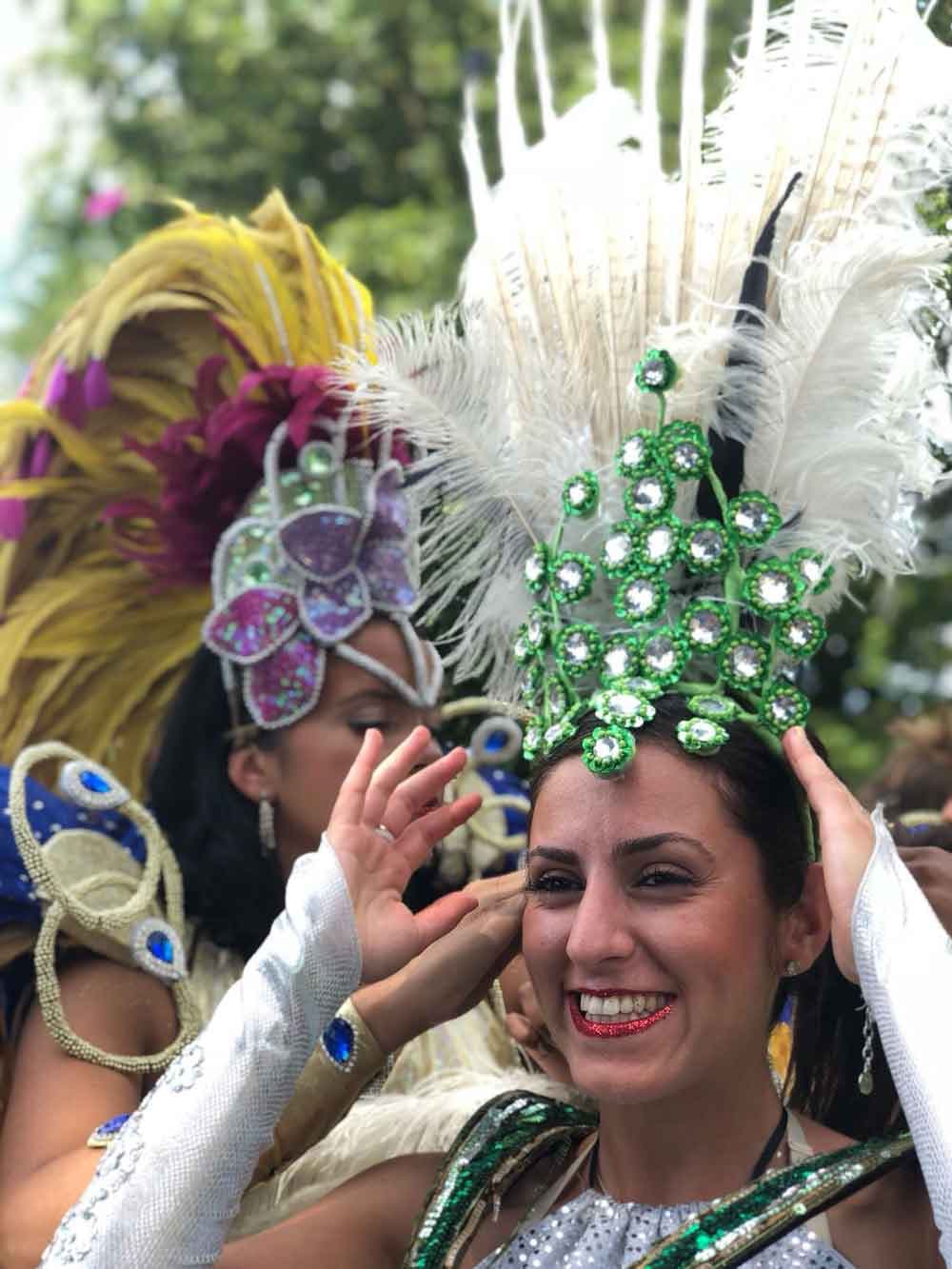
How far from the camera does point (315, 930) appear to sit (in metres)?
2.74

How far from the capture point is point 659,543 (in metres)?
2.80

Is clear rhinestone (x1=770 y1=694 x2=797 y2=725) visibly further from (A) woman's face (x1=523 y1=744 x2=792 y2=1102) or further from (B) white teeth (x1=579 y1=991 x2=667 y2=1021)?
(B) white teeth (x1=579 y1=991 x2=667 y2=1021)

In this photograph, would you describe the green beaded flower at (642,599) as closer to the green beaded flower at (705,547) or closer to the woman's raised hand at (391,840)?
the green beaded flower at (705,547)

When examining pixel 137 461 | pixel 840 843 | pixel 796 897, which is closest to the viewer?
pixel 840 843

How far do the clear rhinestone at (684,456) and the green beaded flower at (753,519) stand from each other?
8 centimetres

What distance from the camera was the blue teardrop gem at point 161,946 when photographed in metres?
3.59

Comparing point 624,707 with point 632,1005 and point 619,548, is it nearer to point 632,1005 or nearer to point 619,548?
point 619,548

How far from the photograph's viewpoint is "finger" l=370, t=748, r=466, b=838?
2.96 m

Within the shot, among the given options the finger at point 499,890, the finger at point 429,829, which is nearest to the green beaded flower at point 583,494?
the finger at point 429,829

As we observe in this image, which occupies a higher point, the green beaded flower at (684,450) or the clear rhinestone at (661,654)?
the green beaded flower at (684,450)

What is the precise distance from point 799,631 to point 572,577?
32cm

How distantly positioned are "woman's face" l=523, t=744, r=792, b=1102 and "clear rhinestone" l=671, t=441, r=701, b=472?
39 cm

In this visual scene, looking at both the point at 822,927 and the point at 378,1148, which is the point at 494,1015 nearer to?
the point at 378,1148

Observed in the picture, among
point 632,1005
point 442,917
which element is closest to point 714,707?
point 632,1005
